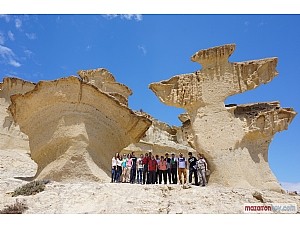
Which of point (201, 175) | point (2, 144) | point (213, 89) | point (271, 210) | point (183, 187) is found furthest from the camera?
point (2, 144)

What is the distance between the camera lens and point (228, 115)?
10.5 m

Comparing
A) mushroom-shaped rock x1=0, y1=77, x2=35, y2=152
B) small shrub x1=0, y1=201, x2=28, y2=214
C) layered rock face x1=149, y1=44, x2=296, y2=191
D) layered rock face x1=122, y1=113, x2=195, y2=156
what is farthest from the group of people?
mushroom-shaped rock x1=0, y1=77, x2=35, y2=152

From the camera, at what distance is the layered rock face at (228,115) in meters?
9.98

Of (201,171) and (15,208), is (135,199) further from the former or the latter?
(201,171)

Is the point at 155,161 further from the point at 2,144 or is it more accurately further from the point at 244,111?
the point at 2,144

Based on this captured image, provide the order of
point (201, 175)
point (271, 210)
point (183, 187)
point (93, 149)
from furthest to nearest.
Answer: point (93, 149)
point (201, 175)
point (183, 187)
point (271, 210)

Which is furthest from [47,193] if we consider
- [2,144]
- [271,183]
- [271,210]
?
[2,144]

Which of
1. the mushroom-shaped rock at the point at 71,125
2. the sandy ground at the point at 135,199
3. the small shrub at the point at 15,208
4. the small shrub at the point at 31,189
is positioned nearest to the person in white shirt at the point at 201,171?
the sandy ground at the point at 135,199

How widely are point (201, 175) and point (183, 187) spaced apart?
158 cm

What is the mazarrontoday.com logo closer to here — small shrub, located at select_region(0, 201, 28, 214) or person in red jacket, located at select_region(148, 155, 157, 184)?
person in red jacket, located at select_region(148, 155, 157, 184)

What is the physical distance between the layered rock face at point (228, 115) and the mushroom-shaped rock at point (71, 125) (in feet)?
5.86

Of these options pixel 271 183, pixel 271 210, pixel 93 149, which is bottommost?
pixel 271 210

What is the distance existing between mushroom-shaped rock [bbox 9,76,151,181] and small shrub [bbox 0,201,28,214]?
2429mm

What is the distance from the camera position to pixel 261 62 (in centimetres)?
1093
